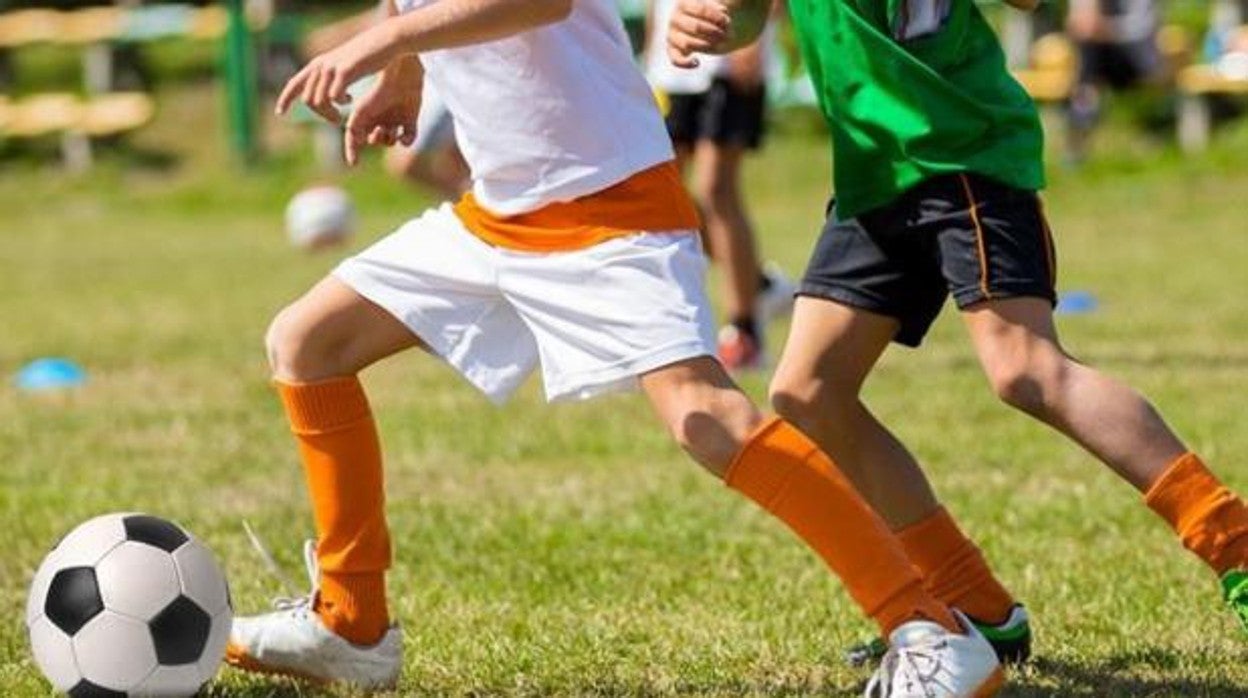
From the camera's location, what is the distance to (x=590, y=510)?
19.9 ft

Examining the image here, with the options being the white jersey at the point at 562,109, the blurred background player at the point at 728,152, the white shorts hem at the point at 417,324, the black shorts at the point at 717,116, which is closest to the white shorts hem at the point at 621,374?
the white shorts hem at the point at 417,324

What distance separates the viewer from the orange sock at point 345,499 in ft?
13.4

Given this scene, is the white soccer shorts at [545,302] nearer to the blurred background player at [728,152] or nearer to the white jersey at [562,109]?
the white jersey at [562,109]

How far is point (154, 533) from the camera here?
4078 millimetres

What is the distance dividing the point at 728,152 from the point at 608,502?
2817mm

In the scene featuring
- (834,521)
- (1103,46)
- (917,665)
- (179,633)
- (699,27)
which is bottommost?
(1103,46)

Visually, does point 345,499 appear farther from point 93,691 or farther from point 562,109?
point 562,109

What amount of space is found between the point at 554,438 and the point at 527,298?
3.42 metres

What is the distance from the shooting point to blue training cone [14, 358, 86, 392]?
8.92 meters

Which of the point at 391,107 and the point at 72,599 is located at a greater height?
the point at 391,107

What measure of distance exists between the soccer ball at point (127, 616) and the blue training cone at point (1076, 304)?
23.0 feet

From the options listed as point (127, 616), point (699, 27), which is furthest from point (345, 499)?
point (699, 27)

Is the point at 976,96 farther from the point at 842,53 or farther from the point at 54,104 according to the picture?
the point at 54,104

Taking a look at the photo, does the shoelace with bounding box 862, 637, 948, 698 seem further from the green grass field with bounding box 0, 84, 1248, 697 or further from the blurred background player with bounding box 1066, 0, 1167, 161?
the blurred background player with bounding box 1066, 0, 1167, 161
